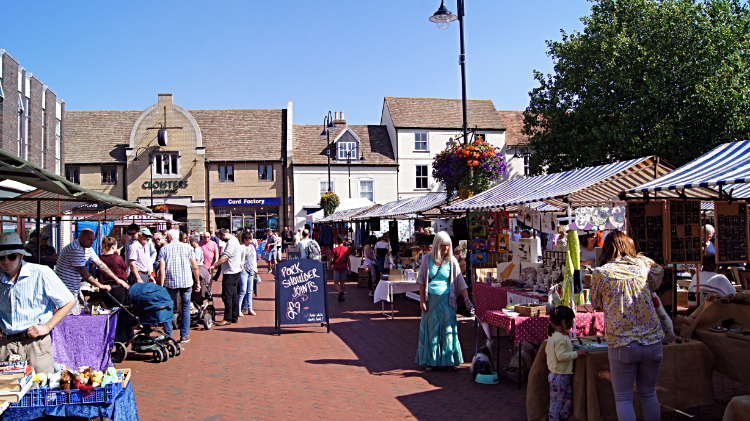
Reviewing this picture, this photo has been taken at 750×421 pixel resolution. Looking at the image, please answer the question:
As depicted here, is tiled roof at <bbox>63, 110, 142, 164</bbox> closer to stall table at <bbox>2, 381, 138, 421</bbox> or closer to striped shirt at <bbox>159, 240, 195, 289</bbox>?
striped shirt at <bbox>159, 240, 195, 289</bbox>

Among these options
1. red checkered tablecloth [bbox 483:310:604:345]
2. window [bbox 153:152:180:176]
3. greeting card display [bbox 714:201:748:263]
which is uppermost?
window [bbox 153:152:180:176]

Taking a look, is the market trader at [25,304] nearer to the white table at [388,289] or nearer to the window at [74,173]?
the white table at [388,289]

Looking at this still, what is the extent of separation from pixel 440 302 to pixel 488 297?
67.1 inches

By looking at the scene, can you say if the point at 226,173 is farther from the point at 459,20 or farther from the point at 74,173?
the point at 459,20

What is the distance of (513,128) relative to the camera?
43.6 m

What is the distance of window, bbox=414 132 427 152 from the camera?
135 feet

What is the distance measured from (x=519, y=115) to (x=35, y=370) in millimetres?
44160

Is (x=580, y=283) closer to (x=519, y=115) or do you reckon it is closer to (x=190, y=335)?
(x=190, y=335)

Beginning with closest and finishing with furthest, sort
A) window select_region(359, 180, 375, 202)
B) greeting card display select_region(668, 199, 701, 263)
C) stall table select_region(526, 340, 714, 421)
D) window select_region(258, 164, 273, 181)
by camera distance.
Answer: stall table select_region(526, 340, 714, 421) → greeting card display select_region(668, 199, 701, 263) → window select_region(359, 180, 375, 202) → window select_region(258, 164, 273, 181)

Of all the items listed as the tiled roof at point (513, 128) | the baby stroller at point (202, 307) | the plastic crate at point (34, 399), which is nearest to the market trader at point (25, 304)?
the plastic crate at point (34, 399)

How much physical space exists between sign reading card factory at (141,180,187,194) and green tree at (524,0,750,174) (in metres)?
26.0

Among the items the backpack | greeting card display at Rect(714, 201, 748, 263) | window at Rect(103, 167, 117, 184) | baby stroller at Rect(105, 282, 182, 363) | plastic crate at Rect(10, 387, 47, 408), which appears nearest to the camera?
plastic crate at Rect(10, 387, 47, 408)

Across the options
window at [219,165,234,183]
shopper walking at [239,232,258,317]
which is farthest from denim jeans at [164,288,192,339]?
window at [219,165,234,183]

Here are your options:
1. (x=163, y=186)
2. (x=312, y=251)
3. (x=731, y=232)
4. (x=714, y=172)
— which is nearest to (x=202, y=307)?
(x=312, y=251)
